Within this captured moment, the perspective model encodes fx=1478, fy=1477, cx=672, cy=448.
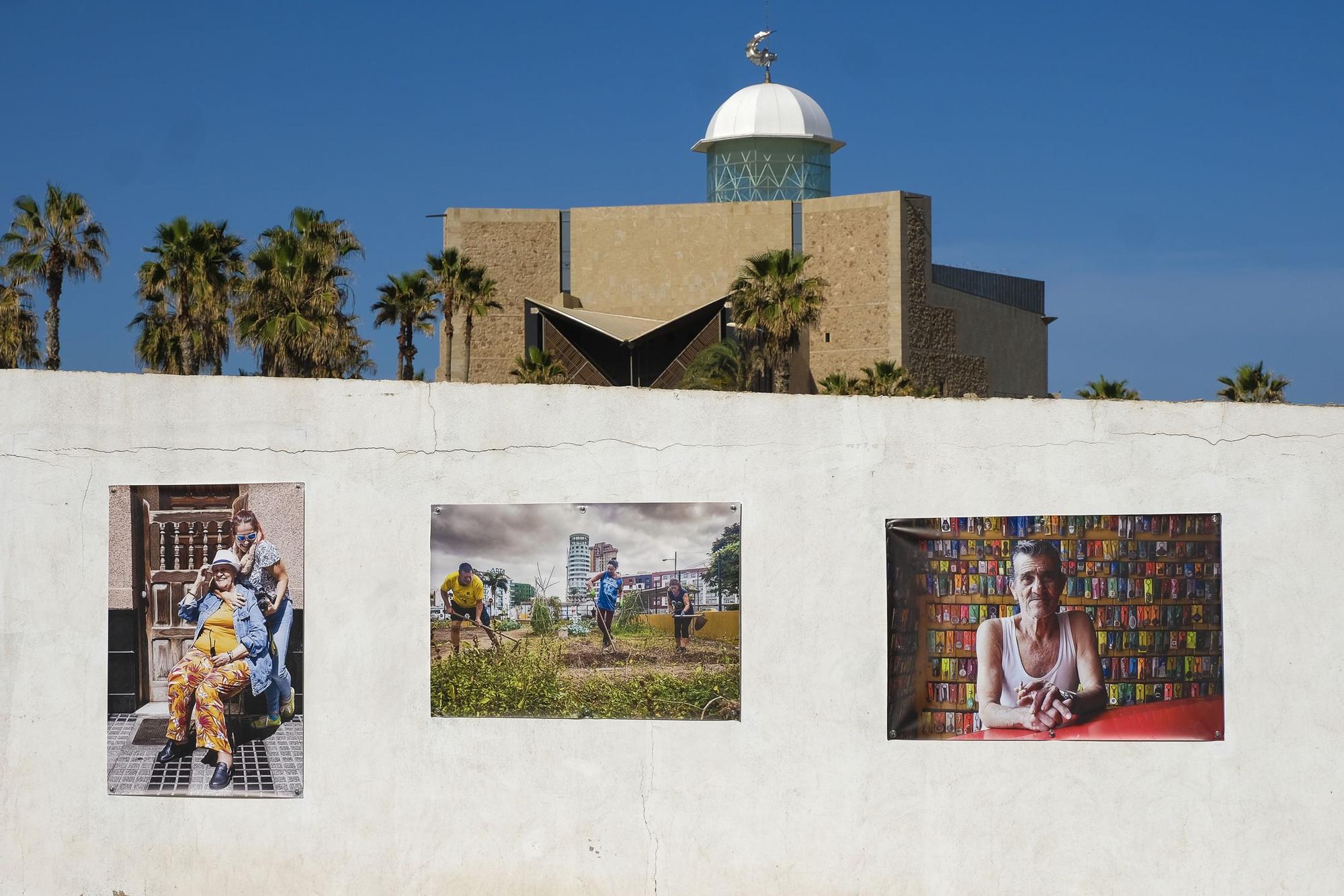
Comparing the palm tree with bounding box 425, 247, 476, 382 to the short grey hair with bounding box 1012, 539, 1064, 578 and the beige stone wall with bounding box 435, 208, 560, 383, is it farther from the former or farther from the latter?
the short grey hair with bounding box 1012, 539, 1064, 578

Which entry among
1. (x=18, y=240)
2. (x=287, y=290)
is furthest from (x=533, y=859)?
(x=18, y=240)

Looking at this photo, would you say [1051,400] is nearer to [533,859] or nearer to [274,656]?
[533,859]

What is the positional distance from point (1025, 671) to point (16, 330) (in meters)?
43.9

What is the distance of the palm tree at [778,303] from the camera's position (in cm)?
4444

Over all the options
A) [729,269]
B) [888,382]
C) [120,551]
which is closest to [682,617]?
[120,551]

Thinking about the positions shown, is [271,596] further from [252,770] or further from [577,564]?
[577,564]

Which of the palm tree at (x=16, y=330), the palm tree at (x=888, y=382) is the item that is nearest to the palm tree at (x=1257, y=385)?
the palm tree at (x=888, y=382)

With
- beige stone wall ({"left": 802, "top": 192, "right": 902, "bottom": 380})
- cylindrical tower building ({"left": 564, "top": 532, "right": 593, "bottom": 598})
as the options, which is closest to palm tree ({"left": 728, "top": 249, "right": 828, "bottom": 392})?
beige stone wall ({"left": 802, "top": 192, "right": 902, "bottom": 380})

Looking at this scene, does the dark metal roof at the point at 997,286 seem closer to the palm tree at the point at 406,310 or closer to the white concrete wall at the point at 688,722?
the palm tree at the point at 406,310

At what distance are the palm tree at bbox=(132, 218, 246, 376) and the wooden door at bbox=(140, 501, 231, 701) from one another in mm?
30392

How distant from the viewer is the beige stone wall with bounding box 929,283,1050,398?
5997 centimetres

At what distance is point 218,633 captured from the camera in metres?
9.20

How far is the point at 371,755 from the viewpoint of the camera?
9039 mm

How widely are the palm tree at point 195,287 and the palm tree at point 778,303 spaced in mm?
14902
